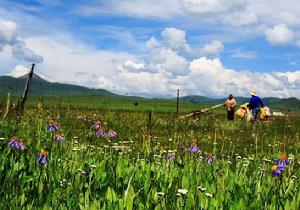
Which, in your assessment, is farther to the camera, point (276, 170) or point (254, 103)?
point (254, 103)

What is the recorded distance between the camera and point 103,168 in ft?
22.7

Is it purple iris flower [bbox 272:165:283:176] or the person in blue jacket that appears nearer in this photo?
purple iris flower [bbox 272:165:283:176]

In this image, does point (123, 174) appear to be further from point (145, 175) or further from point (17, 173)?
point (17, 173)

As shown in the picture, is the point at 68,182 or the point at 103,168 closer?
the point at 68,182

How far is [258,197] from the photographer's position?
569cm

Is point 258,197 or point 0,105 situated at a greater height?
point 0,105

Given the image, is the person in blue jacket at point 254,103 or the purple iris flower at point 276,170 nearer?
the purple iris flower at point 276,170

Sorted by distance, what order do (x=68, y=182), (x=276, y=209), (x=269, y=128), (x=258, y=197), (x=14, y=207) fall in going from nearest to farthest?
(x=14, y=207) → (x=276, y=209) → (x=258, y=197) → (x=68, y=182) → (x=269, y=128)

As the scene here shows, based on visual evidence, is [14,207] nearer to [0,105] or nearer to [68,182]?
[68,182]

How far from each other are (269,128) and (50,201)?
21.1 m

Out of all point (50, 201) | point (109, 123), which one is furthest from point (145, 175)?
point (109, 123)

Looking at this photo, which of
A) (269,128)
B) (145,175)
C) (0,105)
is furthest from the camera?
(269,128)

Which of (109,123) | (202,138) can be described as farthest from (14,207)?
(109,123)

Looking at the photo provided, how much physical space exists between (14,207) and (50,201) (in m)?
0.89
